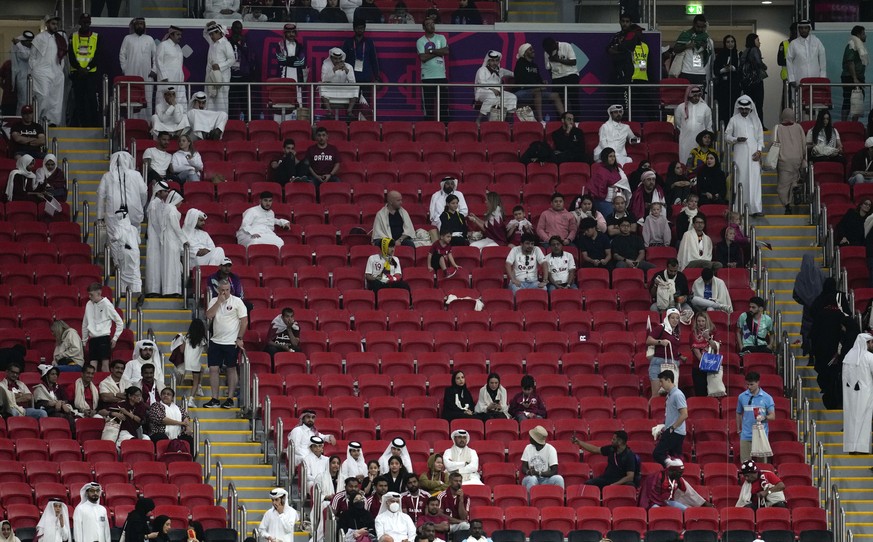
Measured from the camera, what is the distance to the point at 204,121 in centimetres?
2856

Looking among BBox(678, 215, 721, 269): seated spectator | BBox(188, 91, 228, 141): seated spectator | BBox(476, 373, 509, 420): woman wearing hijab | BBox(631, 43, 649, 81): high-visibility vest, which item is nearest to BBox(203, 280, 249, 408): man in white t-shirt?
BBox(476, 373, 509, 420): woman wearing hijab

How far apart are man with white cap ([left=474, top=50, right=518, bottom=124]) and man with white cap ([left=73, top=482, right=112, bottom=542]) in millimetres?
10544

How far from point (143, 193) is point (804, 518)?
9678 mm

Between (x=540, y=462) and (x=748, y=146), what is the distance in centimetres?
729

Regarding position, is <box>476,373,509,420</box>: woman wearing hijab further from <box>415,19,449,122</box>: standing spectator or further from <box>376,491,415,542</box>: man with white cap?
<box>415,19,449,122</box>: standing spectator

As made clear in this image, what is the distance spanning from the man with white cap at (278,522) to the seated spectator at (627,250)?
697cm

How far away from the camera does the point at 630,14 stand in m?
31.7

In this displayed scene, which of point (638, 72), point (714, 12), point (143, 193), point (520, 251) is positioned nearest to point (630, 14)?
point (638, 72)

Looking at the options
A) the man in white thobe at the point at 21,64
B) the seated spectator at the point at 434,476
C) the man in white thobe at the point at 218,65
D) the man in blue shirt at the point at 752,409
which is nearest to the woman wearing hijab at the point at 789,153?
the man in blue shirt at the point at 752,409

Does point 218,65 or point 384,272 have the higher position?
point 218,65

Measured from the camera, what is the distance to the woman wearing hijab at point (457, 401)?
23.8 m

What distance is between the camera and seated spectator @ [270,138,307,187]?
2773cm

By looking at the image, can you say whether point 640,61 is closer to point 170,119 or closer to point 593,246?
point 593,246

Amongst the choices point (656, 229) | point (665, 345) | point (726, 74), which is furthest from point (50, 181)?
point (726, 74)
